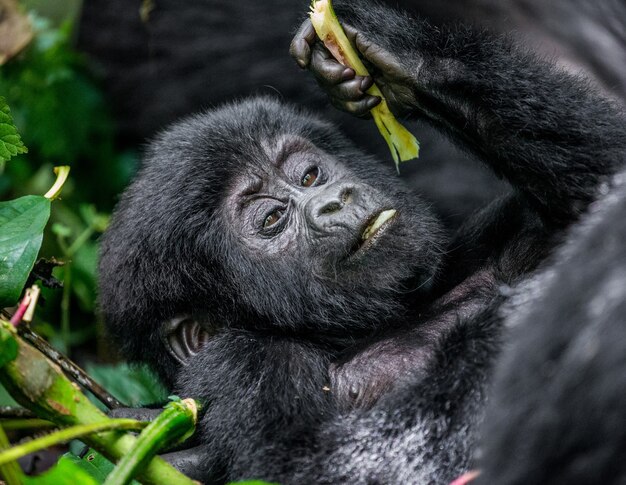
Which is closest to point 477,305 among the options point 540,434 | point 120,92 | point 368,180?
point 368,180

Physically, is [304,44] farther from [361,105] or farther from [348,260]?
[348,260]

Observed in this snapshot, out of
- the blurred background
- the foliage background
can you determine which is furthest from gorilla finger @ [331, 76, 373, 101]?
the foliage background

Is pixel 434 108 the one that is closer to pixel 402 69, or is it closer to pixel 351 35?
pixel 402 69

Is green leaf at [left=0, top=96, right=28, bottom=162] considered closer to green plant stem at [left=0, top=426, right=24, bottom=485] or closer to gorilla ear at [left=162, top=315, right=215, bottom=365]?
gorilla ear at [left=162, top=315, right=215, bottom=365]

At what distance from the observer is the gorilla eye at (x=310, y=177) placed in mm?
2859

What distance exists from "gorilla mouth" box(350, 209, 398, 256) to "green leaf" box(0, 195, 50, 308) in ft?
2.96

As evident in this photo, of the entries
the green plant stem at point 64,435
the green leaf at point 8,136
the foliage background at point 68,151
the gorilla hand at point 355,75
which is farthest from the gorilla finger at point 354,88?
the foliage background at point 68,151

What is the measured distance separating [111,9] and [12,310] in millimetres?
2475

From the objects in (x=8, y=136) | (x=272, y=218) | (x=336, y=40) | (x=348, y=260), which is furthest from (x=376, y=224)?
(x=8, y=136)

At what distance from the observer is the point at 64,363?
2.40 m

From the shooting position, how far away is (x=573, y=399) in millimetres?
1511

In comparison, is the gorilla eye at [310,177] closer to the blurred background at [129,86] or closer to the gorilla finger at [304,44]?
the gorilla finger at [304,44]

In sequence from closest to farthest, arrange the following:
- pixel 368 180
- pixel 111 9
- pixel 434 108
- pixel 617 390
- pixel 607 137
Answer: pixel 617 390 < pixel 607 137 < pixel 434 108 < pixel 368 180 < pixel 111 9

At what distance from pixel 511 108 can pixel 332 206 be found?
601 millimetres
